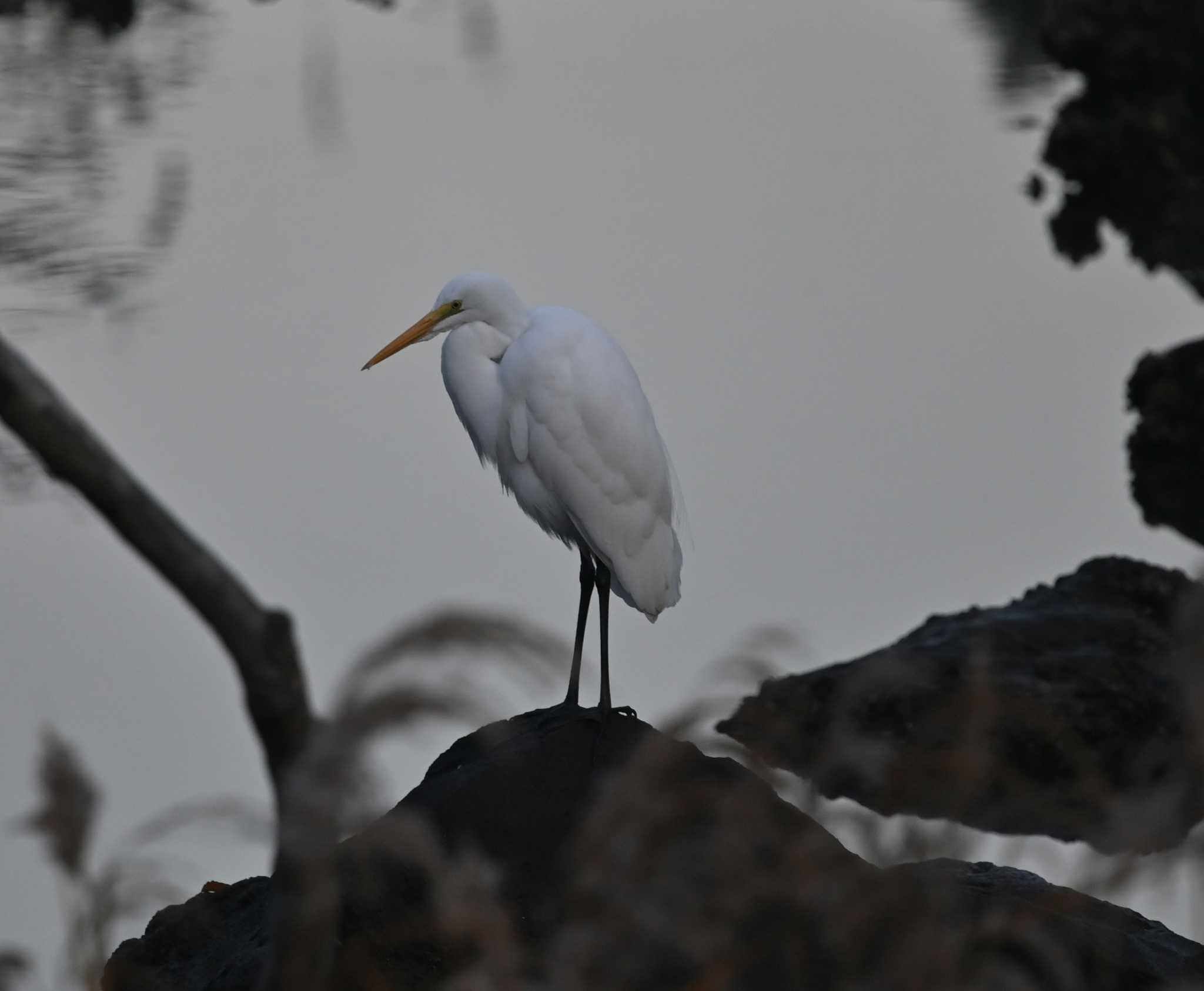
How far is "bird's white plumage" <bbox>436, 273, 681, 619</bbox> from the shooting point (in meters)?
2.86

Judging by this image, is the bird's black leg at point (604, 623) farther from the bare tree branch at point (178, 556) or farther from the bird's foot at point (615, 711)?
the bare tree branch at point (178, 556)

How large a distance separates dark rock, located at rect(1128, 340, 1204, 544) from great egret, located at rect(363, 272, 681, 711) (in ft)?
8.25

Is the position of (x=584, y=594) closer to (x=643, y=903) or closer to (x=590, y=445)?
(x=590, y=445)

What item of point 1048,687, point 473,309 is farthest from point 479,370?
point 1048,687

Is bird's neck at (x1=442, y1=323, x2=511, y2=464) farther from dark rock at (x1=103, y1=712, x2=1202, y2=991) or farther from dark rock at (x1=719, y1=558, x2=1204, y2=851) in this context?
dark rock at (x1=719, y1=558, x2=1204, y2=851)

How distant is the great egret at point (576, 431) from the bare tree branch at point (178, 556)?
1514mm

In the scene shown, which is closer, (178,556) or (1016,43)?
(178,556)

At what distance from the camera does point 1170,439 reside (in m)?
5.04

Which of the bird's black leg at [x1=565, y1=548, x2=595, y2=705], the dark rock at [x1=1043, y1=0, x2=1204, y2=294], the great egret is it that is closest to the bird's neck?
the great egret

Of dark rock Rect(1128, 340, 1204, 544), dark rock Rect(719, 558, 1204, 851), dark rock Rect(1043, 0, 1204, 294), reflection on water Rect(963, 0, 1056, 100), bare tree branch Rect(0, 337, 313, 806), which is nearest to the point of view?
bare tree branch Rect(0, 337, 313, 806)

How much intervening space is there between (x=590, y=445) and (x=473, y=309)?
35 centimetres

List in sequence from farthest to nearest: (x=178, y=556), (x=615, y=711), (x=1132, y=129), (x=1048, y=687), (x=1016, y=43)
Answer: (x=1016, y=43) → (x=1132, y=129) → (x=1048, y=687) → (x=615, y=711) → (x=178, y=556)

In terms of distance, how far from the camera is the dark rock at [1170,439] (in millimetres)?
4984

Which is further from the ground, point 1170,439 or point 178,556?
point 178,556
